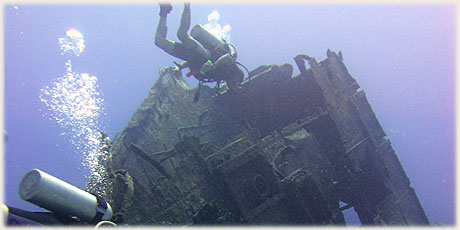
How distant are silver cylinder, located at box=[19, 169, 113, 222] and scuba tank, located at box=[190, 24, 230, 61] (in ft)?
14.2

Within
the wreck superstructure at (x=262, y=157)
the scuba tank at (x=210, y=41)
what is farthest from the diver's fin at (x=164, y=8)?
the wreck superstructure at (x=262, y=157)

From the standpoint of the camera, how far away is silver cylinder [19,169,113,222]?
257 cm

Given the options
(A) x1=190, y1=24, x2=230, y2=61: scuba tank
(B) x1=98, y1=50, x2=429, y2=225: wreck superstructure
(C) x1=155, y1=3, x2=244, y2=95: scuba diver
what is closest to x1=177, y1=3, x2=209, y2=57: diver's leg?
(C) x1=155, y1=3, x2=244, y2=95: scuba diver

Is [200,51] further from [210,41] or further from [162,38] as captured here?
[162,38]

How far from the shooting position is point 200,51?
6.11 metres

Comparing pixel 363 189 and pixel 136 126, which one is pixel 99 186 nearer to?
pixel 136 126

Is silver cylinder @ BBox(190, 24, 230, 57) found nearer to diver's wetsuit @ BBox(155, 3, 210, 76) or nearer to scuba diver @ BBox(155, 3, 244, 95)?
scuba diver @ BBox(155, 3, 244, 95)

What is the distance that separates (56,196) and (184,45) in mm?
4185

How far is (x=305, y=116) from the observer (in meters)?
7.03

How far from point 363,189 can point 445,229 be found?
2478 millimetres

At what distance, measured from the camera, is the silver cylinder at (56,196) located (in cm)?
257

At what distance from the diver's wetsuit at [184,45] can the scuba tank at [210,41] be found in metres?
0.27

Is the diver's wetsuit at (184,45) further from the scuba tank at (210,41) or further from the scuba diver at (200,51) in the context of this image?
the scuba tank at (210,41)

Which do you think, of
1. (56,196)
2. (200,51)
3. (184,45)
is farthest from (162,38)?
(56,196)
